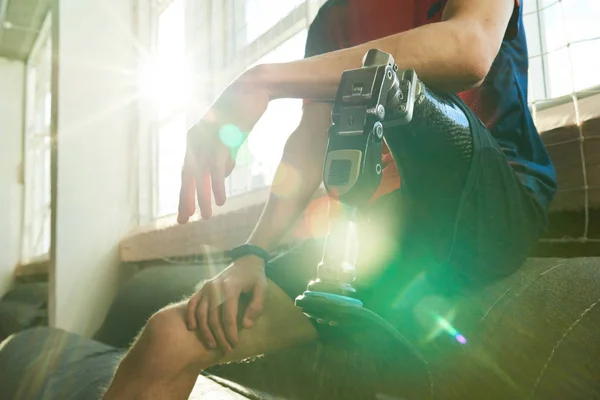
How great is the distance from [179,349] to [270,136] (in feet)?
4.68

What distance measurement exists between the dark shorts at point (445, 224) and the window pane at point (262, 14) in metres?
1.47

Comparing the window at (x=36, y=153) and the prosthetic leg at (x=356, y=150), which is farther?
the window at (x=36, y=153)

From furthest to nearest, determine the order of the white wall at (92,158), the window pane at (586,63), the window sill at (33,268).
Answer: the window sill at (33,268) → the white wall at (92,158) → the window pane at (586,63)

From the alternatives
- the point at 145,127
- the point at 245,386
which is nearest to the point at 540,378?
the point at 245,386

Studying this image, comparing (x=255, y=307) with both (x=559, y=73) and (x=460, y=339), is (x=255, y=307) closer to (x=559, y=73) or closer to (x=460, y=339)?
(x=460, y=339)

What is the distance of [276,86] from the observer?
1.52 ft

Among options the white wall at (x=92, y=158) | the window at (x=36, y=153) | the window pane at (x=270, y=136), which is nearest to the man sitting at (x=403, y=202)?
the window pane at (x=270, y=136)

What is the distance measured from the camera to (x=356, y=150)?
35 cm

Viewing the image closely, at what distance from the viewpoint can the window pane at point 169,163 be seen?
263 centimetres

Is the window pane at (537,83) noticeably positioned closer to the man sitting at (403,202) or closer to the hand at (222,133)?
the man sitting at (403,202)

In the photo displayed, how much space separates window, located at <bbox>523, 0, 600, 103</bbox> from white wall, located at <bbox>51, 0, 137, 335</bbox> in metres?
1.91

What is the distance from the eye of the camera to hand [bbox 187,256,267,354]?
1.93 feet

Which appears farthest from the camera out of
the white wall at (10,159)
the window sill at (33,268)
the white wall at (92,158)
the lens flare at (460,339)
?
the white wall at (10,159)

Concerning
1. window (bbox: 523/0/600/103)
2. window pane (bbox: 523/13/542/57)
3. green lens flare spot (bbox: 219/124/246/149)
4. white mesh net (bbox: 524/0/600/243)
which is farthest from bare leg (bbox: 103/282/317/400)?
window pane (bbox: 523/13/542/57)
